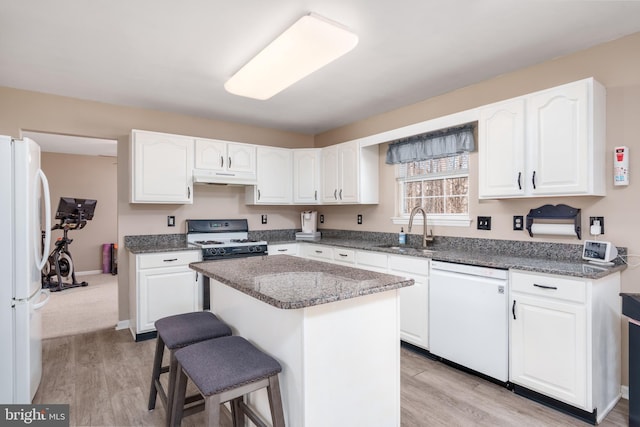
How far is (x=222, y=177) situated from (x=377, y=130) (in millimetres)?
1952

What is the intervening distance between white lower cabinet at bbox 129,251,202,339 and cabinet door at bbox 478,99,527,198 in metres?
2.89

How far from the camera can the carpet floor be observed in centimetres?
372

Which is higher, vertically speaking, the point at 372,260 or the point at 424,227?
the point at 424,227

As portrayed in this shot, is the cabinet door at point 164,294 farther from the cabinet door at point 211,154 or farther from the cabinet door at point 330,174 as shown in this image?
the cabinet door at point 330,174

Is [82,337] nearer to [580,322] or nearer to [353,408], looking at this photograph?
[353,408]

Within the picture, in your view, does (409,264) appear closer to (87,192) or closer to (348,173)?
(348,173)

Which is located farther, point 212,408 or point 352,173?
point 352,173

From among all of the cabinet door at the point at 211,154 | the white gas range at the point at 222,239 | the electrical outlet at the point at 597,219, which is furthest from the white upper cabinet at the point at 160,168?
the electrical outlet at the point at 597,219

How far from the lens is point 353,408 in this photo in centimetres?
157

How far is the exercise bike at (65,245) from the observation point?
561 cm

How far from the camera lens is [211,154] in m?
3.96

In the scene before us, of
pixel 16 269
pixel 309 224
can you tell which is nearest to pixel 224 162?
pixel 309 224

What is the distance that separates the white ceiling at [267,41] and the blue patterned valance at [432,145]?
16.3 inches

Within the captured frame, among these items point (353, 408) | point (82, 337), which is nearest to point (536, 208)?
point (353, 408)
